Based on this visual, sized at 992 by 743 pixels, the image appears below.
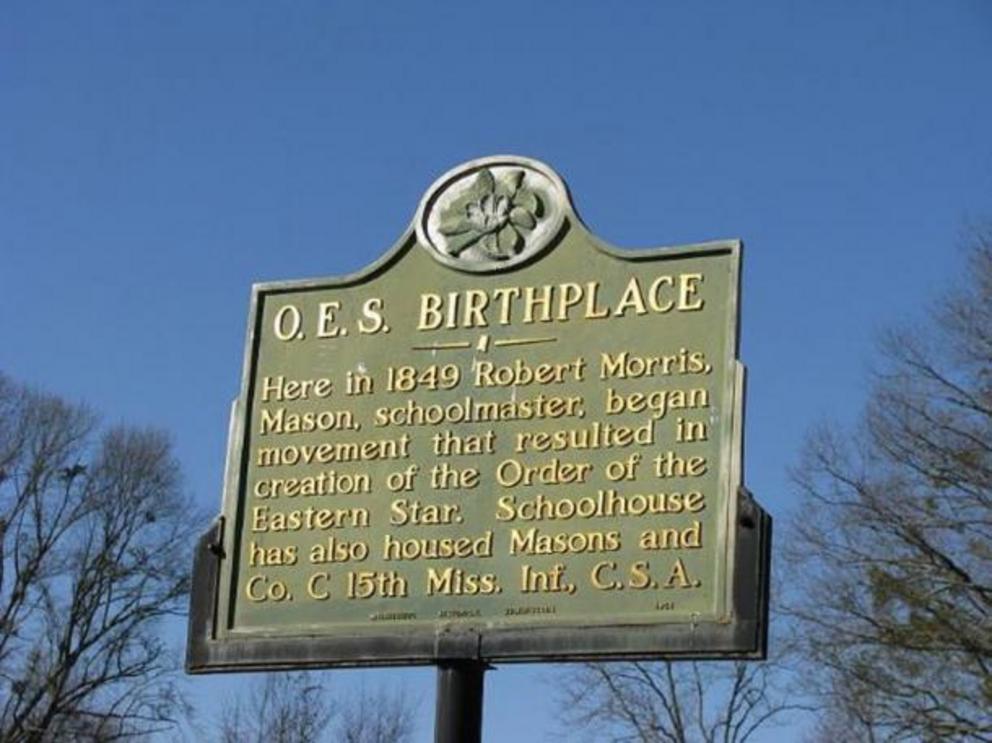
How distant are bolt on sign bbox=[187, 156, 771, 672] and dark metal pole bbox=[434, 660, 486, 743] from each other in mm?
287

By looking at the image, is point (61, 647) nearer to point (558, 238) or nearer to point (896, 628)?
point (896, 628)

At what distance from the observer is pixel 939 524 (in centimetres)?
2688

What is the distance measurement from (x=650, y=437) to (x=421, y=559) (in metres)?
1.62

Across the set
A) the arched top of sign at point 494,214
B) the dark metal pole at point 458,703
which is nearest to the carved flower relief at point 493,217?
the arched top of sign at point 494,214

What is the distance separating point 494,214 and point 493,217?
21 millimetres

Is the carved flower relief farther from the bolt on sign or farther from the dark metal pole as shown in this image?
the dark metal pole

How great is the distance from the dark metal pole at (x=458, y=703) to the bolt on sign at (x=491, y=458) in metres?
0.29

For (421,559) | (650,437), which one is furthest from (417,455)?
(650,437)

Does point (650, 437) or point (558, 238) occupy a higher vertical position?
point (558, 238)

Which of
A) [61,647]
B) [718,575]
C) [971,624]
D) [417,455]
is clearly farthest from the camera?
[61,647]

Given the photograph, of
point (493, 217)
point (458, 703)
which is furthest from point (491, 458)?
point (493, 217)

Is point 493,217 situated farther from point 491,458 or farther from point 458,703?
point 458,703

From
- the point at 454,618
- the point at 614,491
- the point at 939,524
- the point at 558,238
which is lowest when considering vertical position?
the point at 454,618

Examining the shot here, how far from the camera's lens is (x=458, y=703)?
1194cm
